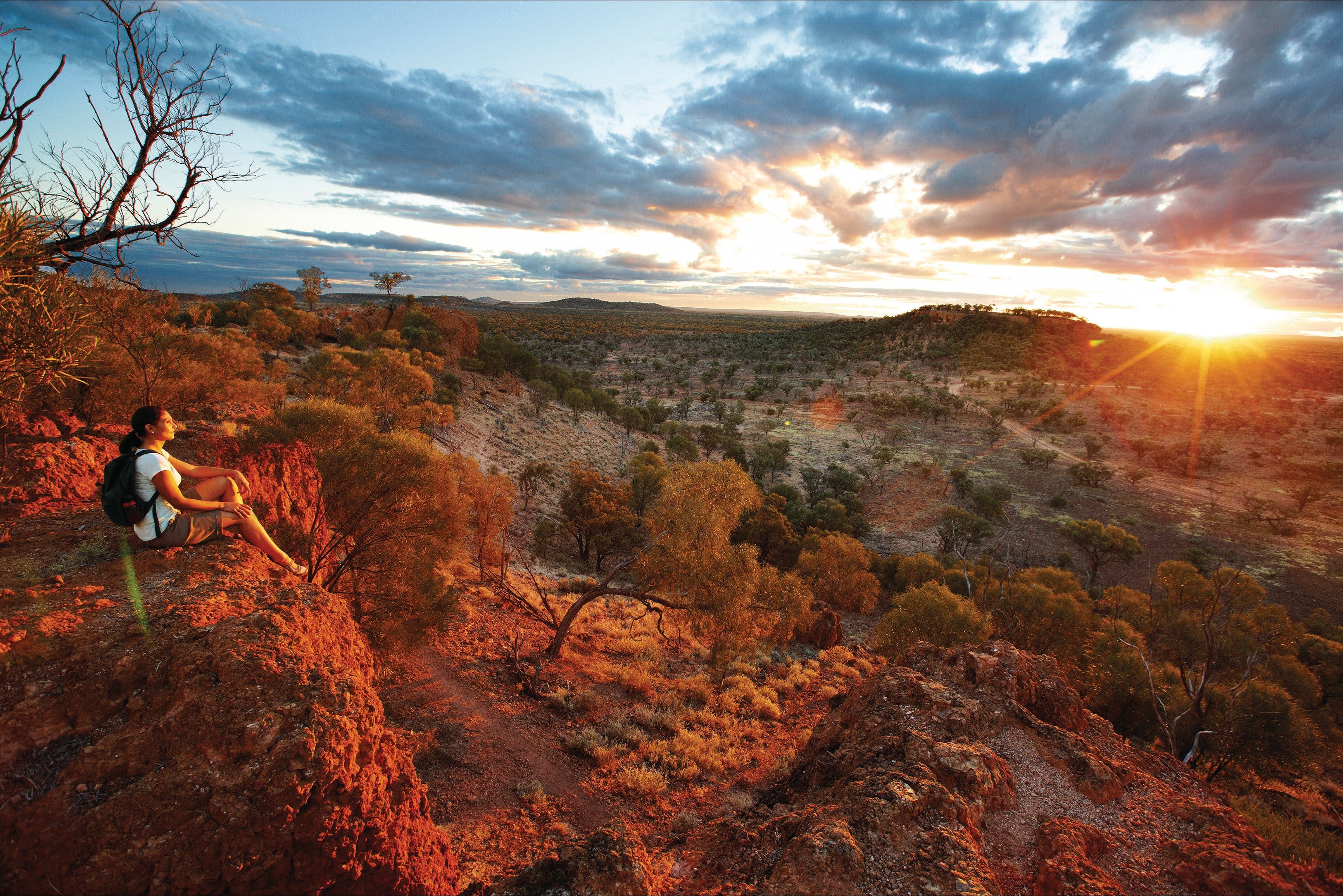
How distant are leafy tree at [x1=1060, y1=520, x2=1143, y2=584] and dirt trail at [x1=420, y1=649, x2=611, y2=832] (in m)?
34.1

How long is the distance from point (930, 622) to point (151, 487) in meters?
18.8

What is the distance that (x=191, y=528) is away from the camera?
18.0 ft

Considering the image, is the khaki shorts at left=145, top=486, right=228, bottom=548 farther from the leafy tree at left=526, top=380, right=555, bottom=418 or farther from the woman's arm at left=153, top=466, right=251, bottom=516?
the leafy tree at left=526, top=380, right=555, bottom=418

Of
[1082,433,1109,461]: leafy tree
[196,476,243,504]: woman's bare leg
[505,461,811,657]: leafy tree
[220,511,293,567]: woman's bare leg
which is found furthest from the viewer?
[1082,433,1109,461]: leafy tree

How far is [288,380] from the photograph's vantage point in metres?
25.2

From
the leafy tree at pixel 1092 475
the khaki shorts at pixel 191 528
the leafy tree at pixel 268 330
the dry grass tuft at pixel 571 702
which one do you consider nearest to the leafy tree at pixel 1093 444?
the leafy tree at pixel 1092 475

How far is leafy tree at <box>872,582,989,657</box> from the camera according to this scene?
52.7 ft

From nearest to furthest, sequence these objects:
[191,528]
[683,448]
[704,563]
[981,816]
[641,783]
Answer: [191,528] → [981,816] → [641,783] → [704,563] → [683,448]

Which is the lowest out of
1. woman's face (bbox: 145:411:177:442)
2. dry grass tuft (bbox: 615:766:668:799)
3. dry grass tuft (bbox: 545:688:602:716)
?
dry grass tuft (bbox: 545:688:602:716)

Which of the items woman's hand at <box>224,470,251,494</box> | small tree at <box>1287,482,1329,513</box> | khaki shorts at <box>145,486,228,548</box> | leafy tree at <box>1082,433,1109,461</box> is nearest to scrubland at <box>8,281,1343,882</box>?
small tree at <box>1287,482,1329,513</box>

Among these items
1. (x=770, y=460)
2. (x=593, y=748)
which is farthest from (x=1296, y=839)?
(x=770, y=460)

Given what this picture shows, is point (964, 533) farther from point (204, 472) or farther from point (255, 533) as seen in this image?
point (204, 472)

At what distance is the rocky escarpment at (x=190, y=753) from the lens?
3471 millimetres

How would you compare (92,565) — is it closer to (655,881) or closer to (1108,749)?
(655,881)
